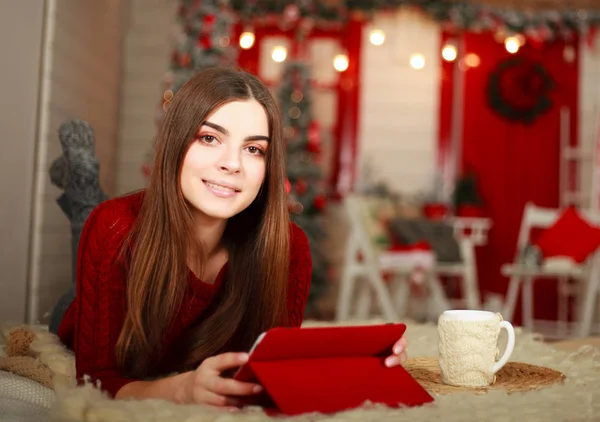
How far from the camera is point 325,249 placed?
5.93 m

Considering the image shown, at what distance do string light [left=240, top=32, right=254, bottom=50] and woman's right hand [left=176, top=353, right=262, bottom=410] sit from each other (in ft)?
17.3

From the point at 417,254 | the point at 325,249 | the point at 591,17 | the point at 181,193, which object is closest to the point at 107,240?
the point at 181,193

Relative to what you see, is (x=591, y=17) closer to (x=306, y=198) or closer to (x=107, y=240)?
(x=306, y=198)

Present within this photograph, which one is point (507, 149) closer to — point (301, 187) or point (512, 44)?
point (512, 44)

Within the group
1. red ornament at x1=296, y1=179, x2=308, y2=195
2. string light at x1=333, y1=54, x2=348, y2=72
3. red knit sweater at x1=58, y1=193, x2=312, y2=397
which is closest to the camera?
red knit sweater at x1=58, y1=193, x2=312, y2=397

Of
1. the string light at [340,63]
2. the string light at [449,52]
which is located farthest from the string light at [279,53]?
the string light at [449,52]

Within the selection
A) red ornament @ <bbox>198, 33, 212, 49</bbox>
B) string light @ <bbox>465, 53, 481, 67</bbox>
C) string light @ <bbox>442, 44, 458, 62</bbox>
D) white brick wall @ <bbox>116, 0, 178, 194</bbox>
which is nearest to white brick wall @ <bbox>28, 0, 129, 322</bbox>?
red ornament @ <bbox>198, 33, 212, 49</bbox>

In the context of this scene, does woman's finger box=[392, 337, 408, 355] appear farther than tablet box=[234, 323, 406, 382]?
Yes

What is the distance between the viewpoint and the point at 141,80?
5.51 m

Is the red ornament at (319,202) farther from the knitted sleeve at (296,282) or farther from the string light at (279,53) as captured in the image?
the knitted sleeve at (296,282)

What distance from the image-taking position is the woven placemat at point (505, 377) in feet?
3.41

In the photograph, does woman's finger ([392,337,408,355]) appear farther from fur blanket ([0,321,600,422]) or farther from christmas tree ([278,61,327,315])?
christmas tree ([278,61,327,315])

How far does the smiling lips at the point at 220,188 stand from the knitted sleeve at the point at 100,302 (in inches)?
6.0

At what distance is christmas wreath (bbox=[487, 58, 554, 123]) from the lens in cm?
602
